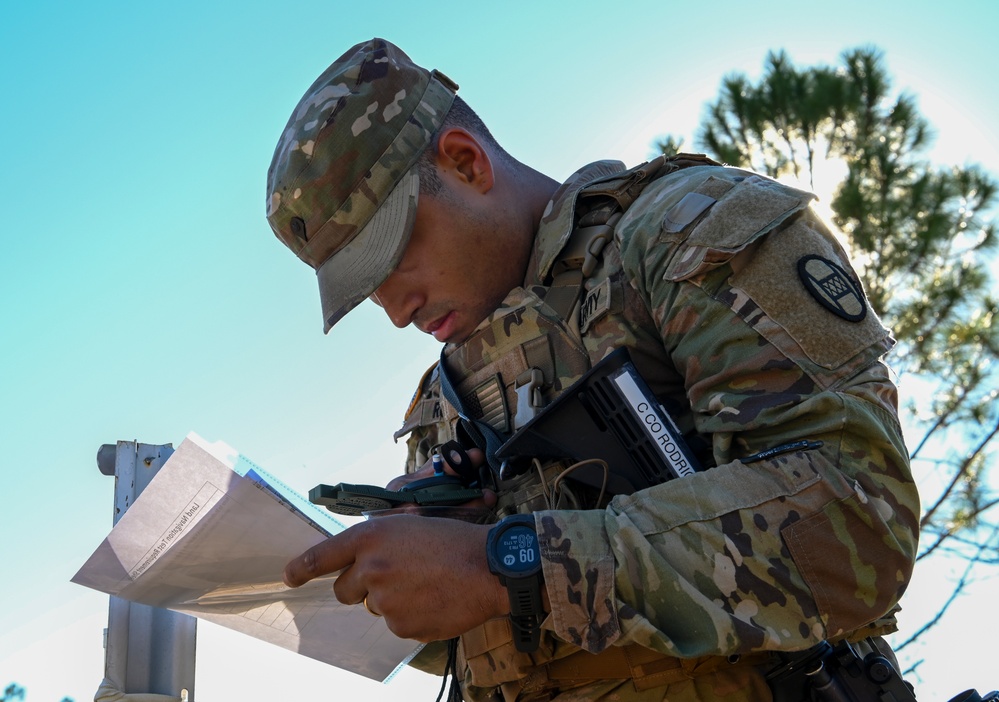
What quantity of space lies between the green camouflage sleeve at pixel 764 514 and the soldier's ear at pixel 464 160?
0.96 meters

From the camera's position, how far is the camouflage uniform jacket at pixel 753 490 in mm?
1659

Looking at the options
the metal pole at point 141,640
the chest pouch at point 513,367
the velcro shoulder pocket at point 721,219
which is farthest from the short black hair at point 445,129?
the metal pole at point 141,640

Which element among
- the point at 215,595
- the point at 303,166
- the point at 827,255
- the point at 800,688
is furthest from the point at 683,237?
the point at 215,595

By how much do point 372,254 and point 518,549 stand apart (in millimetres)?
1103

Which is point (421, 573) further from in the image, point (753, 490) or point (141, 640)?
point (141, 640)

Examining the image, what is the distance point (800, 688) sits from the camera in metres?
1.93

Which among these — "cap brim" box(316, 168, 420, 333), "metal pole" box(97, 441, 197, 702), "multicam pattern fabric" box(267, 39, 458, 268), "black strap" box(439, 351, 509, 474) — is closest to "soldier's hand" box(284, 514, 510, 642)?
"black strap" box(439, 351, 509, 474)

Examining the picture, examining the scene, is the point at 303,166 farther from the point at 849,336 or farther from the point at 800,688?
the point at 800,688

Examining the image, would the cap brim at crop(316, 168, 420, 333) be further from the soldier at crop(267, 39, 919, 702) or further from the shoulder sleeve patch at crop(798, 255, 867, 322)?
the shoulder sleeve patch at crop(798, 255, 867, 322)

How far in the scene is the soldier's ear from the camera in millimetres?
2703

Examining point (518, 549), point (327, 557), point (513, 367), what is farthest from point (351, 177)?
point (518, 549)

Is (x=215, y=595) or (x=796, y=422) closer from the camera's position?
(x=796, y=422)

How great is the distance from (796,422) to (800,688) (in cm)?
55

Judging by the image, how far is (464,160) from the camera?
2738 mm
